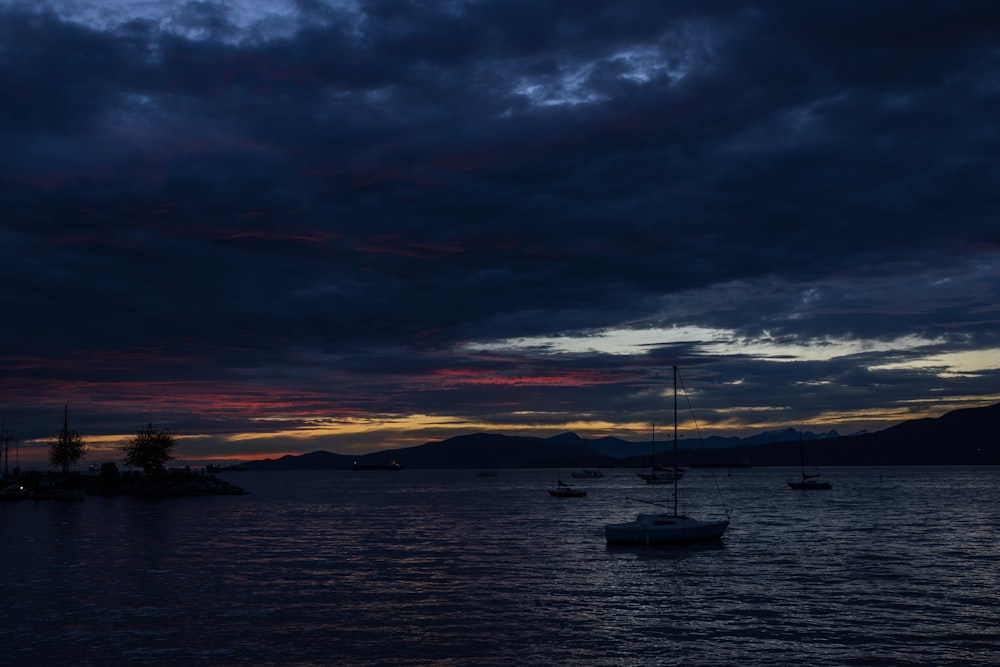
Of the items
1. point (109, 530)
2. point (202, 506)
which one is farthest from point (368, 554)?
point (202, 506)

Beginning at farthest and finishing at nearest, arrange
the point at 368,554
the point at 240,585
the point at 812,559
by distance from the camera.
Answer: the point at 368,554
the point at 812,559
the point at 240,585

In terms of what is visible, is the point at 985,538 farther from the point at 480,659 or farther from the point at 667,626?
the point at 480,659

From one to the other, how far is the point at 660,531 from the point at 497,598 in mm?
30905

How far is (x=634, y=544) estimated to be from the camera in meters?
77.7

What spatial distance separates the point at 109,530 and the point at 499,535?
4684 cm

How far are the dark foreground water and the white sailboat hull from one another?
5.81ft

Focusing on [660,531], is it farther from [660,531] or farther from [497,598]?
[497,598]

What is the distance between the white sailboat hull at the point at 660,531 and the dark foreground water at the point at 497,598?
1771 mm

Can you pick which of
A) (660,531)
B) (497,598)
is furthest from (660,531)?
(497,598)

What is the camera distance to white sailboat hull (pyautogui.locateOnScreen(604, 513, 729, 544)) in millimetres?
77188

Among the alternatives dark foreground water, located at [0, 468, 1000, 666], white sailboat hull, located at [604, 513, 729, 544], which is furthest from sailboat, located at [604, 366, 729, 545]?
dark foreground water, located at [0, 468, 1000, 666]

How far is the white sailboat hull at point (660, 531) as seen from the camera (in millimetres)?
77188

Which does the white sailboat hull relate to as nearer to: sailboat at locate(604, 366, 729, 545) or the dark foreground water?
sailboat at locate(604, 366, 729, 545)

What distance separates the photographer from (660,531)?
76.9 metres
